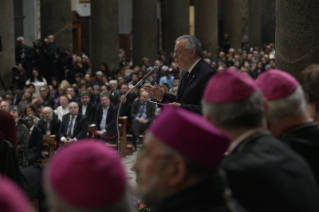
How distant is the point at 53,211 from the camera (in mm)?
1957

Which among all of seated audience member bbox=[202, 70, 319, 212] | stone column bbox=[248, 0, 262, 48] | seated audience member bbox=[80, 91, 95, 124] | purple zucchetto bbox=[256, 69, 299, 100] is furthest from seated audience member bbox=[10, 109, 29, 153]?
stone column bbox=[248, 0, 262, 48]

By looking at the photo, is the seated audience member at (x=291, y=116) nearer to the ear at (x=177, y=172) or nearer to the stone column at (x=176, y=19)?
the ear at (x=177, y=172)

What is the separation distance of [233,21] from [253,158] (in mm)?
32576

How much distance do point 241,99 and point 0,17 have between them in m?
15.5

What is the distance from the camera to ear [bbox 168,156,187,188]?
89.6 inches

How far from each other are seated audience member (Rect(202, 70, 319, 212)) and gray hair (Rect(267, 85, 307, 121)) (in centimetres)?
41

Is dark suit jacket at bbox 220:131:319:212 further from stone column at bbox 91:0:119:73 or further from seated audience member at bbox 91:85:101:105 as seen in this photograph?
stone column at bbox 91:0:119:73

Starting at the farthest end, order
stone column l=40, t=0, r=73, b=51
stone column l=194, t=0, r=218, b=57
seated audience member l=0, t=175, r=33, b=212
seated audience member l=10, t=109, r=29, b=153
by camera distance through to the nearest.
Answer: stone column l=194, t=0, r=218, b=57 → stone column l=40, t=0, r=73, b=51 → seated audience member l=10, t=109, r=29, b=153 → seated audience member l=0, t=175, r=33, b=212

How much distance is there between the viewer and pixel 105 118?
14.4 m

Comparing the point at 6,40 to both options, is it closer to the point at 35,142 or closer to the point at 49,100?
the point at 49,100

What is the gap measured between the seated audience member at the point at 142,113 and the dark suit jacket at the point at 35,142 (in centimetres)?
354

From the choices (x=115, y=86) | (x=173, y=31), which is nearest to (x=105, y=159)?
(x=115, y=86)

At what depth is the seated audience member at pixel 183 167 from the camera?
2.26m

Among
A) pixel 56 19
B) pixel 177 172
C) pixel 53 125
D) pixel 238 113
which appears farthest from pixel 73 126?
pixel 177 172
